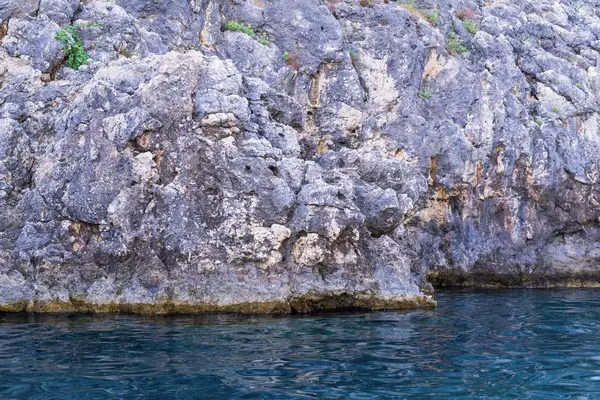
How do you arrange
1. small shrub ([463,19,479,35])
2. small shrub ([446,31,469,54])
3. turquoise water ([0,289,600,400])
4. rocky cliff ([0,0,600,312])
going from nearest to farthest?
turquoise water ([0,289,600,400]), rocky cliff ([0,0,600,312]), small shrub ([446,31,469,54]), small shrub ([463,19,479,35])

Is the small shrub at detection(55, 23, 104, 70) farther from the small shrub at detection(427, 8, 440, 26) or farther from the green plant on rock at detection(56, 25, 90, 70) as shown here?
the small shrub at detection(427, 8, 440, 26)

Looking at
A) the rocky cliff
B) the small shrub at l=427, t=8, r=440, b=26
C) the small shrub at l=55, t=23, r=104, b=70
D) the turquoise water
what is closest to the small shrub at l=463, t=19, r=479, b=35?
the small shrub at l=427, t=8, r=440, b=26

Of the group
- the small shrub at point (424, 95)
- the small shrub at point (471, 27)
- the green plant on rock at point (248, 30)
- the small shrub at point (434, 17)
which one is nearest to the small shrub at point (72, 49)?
the green plant on rock at point (248, 30)

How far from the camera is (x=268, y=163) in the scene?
15844mm

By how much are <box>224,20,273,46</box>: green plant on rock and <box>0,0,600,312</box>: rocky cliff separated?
13cm

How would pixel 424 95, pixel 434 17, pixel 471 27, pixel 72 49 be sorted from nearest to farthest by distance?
pixel 72 49 → pixel 424 95 → pixel 434 17 → pixel 471 27

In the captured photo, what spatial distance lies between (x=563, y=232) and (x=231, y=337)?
18725 mm

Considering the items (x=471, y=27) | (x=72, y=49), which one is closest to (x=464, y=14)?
(x=471, y=27)

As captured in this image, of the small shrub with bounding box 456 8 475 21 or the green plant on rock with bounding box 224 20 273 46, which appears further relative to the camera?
the small shrub with bounding box 456 8 475 21

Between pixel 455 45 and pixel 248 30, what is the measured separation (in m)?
9.24

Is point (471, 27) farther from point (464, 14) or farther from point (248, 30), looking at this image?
point (248, 30)

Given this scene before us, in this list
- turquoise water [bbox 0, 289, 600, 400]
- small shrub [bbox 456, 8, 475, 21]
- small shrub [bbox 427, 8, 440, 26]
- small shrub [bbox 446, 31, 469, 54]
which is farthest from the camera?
small shrub [bbox 456, 8, 475, 21]

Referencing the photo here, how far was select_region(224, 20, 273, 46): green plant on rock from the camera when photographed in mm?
23594

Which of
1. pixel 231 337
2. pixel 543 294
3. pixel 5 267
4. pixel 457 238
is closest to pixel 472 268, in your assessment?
pixel 457 238
